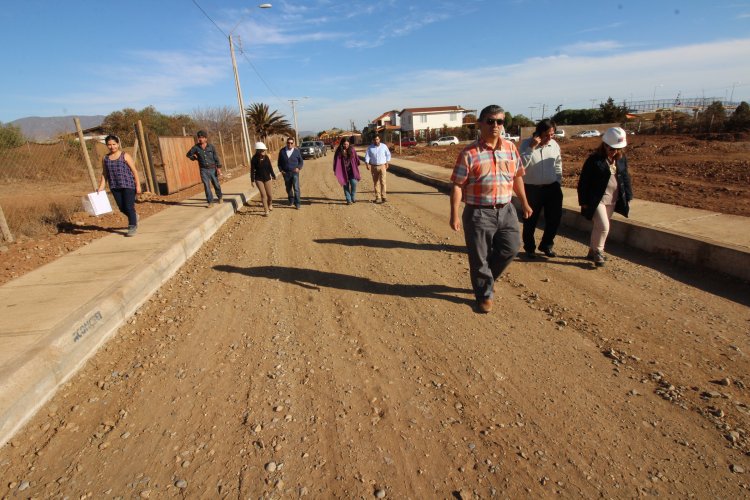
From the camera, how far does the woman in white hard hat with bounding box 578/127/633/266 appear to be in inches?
192

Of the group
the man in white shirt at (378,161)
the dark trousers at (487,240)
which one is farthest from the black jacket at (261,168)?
the dark trousers at (487,240)

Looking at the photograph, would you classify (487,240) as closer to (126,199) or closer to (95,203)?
(126,199)

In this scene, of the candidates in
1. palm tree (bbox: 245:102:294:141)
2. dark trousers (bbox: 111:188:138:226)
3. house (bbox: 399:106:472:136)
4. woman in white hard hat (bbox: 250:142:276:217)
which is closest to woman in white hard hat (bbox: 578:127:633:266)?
woman in white hard hat (bbox: 250:142:276:217)

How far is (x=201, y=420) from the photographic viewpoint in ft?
8.80

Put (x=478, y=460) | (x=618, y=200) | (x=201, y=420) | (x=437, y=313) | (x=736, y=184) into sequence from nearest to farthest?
(x=478, y=460)
(x=201, y=420)
(x=437, y=313)
(x=618, y=200)
(x=736, y=184)

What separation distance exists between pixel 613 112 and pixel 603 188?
168ft

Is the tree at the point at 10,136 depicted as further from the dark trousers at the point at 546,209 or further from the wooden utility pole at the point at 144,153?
the dark trousers at the point at 546,209

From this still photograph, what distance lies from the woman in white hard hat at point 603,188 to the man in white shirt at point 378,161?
16.3ft

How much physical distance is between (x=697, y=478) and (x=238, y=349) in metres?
3.21

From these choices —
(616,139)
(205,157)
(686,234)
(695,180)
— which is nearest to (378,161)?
(205,157)

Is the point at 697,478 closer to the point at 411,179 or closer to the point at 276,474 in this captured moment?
the point at 276,474

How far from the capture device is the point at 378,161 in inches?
381

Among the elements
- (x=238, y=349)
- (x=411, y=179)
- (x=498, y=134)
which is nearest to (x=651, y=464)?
(x=498, y=134)

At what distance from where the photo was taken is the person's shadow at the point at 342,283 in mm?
4550
